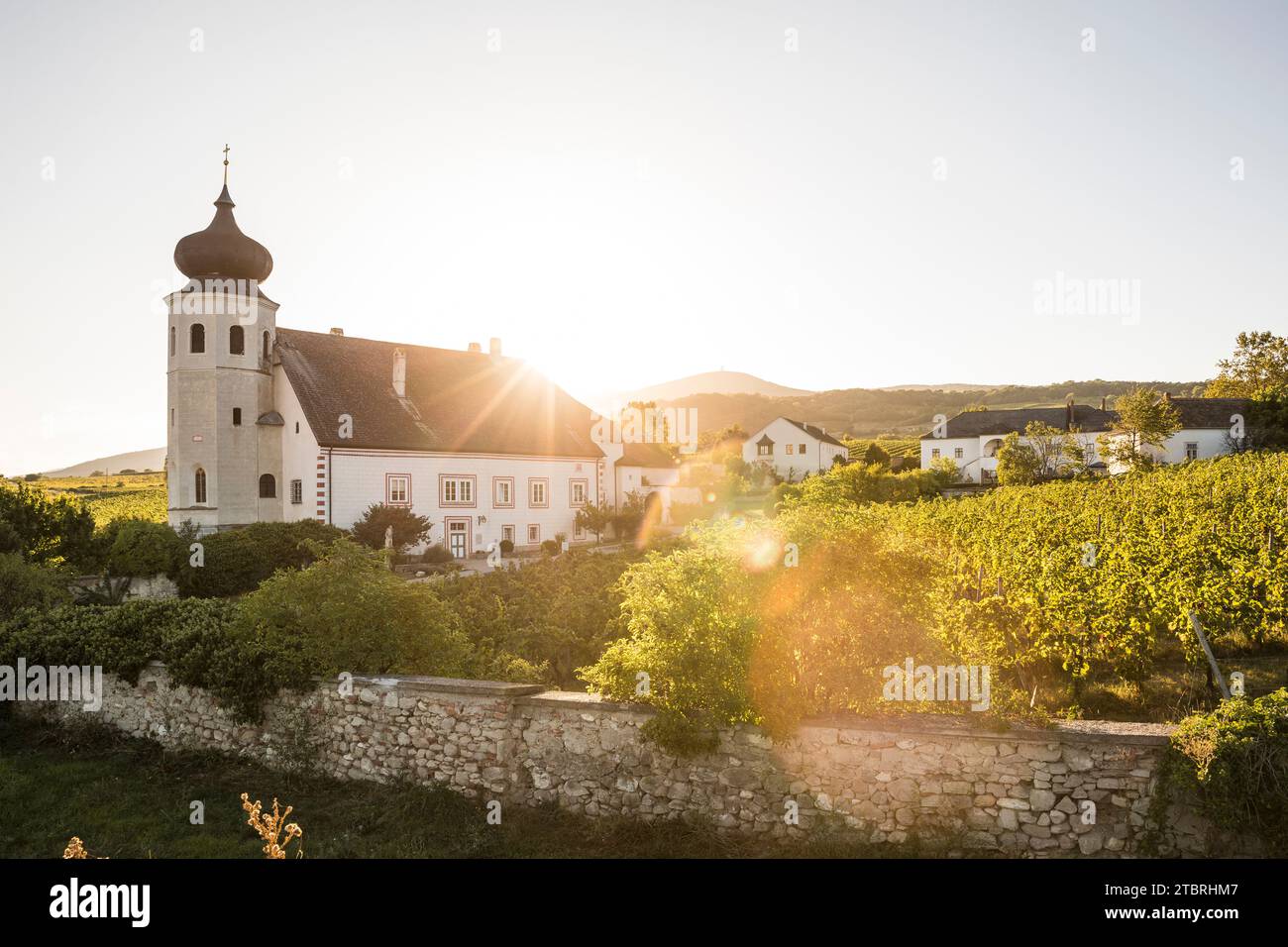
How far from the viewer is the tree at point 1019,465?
4947 cm

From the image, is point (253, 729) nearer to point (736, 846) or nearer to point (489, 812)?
point (489, 812)

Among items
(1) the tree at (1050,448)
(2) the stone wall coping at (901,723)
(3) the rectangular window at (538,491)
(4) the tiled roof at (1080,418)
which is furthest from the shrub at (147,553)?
(4) the tiled roof at (1080,418)

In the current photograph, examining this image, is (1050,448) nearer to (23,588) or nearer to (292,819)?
(292,819)

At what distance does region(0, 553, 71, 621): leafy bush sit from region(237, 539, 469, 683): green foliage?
8.89 m

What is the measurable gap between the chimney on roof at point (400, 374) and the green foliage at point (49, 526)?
12.9m

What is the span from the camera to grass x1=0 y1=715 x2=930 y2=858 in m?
8.67

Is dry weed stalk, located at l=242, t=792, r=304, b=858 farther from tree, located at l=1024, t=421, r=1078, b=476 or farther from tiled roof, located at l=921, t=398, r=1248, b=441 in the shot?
tiled roof, located at l=921, t=398, r=1248, b=441

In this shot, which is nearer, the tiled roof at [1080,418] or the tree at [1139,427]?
the tree at [1139,427]

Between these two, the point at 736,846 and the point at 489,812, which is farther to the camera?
the point at 489,812

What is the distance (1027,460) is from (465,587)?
39903 mm

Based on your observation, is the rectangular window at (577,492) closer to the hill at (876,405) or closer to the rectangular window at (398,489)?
the rectangular window at (398,489)

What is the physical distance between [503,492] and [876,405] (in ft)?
501
